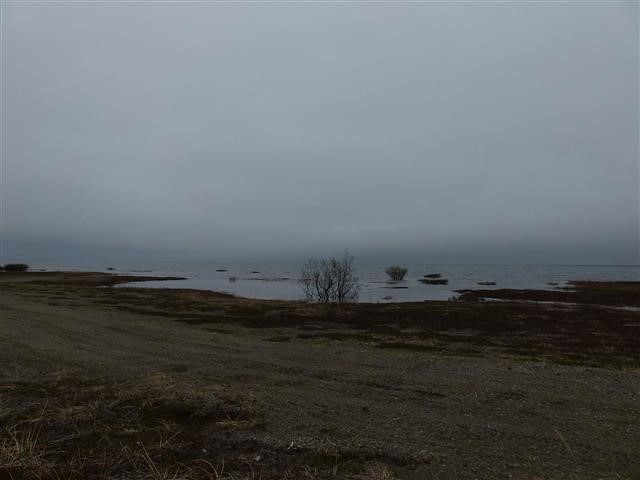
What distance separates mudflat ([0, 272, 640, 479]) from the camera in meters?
4.88

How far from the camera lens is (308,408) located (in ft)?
22.6

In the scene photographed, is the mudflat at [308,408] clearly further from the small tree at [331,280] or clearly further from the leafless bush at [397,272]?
the leafless bush at [397,272]

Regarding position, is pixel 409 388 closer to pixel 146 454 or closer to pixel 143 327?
pixel 146 454

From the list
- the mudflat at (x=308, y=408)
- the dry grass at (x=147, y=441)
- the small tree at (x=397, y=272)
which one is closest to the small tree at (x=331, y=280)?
the mudflat at (x=308, y=408)

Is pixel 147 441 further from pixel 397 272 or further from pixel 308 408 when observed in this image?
pixel 397 272

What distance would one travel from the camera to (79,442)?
5383 mm

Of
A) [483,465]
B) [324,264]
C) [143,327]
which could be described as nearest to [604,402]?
[483,465]

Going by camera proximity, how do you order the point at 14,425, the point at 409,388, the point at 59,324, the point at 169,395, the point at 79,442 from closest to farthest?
the point at 79,442
the point at 14,425
the point at 169,395
the point at 409,388
the point at 59,324

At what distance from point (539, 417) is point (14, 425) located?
7.84m

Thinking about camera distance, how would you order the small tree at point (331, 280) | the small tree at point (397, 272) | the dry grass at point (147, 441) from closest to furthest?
1. the dry grass at point (147, 441)
2. the small tree at point (331, 280)
3. the small tree at point (397, 272)

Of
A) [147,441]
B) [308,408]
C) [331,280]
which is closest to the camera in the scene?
[147,441]

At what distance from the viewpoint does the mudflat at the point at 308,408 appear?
4879mm

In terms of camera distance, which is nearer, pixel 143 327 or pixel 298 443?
pixel 298 443

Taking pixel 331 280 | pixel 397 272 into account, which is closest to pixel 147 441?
pixel 331 280
